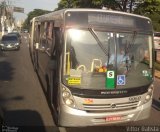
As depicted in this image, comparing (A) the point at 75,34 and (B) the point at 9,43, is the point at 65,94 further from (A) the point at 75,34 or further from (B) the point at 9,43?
(B) the point at 9,43

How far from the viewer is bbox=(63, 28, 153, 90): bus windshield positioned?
7.56 m

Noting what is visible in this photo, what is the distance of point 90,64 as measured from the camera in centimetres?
773

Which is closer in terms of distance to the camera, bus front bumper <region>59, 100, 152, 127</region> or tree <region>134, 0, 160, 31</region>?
bus front bumper <region>59, 100, 152, 127</region>

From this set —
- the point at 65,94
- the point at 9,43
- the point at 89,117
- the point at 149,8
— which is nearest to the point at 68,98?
the point at 65,94

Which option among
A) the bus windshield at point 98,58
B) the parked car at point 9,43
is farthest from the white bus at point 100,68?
the parked car at point 9,43

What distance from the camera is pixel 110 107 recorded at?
303 inches

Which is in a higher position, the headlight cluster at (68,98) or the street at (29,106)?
the headlight cluster at (68,98)

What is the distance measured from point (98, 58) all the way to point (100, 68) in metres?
0.24

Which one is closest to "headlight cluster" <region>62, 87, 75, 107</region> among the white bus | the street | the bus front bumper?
the white bus

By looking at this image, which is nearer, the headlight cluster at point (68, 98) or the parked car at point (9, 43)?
the headlight cluster at point (68, 98)

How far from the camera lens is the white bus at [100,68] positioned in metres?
7.52

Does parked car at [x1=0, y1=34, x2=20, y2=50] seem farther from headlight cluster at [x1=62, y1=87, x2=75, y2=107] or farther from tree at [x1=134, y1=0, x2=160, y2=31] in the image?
headlight cluster at [x1=62, y1=87, x2=75, y2=107]

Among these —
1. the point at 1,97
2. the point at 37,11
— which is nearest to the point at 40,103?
the point at 1,97

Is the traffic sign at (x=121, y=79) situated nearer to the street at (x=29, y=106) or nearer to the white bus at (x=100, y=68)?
the white bus at (x=100, y=68)
